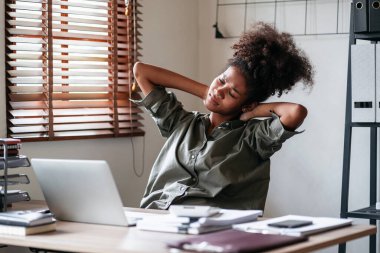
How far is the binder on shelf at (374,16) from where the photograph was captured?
3031 millimetres

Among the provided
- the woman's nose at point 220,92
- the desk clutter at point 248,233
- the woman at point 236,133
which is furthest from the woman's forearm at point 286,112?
the desk clutter at point 248,233

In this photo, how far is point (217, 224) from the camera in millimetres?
1761

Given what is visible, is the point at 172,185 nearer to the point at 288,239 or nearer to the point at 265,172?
the point at 265,172

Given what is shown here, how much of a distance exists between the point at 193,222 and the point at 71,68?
1.61 meters

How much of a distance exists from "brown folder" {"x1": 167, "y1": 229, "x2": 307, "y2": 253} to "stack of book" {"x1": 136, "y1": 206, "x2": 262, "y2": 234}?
0.18ft

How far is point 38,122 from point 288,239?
5.58ft

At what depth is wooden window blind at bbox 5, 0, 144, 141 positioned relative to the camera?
9.75ft

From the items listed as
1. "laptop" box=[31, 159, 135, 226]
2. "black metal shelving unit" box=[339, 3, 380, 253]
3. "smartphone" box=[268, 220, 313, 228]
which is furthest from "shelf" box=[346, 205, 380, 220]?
"laptop" box=[31, 159, 135, 226]

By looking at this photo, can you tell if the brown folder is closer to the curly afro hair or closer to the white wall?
the curly afro hair

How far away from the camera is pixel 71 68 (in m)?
3.21

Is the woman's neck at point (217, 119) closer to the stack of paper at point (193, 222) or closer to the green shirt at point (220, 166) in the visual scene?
the green shirt at point (220, 166)

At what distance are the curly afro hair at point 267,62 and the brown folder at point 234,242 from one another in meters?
0.92

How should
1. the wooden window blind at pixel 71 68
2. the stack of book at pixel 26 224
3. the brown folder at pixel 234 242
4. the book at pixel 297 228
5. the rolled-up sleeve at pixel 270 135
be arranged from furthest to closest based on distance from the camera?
1. the wooden window blind at pixel 71 68
2. the rolled-up sleeve at pixel 270 135
3. the stack of book at pixel 26 224
4. the book at pixel 297 228
5. the brown folder at pixel 234 242

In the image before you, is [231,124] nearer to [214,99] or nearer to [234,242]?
[214,99]
